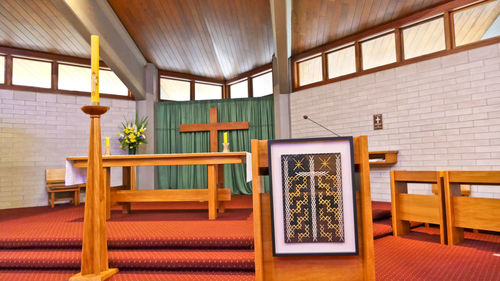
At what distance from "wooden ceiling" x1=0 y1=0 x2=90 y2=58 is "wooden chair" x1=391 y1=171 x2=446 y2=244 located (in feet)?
17.9

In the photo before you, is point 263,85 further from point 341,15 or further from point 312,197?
point 312,197

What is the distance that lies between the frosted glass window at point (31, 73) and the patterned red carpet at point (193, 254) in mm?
3852

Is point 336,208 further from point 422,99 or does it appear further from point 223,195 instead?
point 422,99

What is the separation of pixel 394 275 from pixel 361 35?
4.65 m

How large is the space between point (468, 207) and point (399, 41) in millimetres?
3288

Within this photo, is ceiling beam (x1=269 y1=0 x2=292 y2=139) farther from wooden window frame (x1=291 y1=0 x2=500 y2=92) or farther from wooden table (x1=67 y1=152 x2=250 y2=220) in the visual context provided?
wooden table (x1=67 y1=152 x2=250 y2=220)

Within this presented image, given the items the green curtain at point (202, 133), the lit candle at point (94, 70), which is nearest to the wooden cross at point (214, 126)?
the green curtain at point (202, 133)

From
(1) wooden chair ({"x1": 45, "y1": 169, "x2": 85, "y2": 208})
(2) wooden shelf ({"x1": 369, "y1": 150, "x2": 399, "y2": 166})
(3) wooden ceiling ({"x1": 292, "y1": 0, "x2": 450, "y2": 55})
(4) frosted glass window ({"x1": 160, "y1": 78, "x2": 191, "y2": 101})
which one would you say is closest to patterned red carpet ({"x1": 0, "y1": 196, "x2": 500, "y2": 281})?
(2) wooden shelf ({"x1": 369, "y1": 150, "x2": 399, "y2": 166})

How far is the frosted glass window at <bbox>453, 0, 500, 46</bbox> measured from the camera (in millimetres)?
4309

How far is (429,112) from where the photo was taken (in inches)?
190

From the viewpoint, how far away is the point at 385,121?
17.5 ft

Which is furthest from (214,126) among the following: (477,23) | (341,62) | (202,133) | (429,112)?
(477,23)

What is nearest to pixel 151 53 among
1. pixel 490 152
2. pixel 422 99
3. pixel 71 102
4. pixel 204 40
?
pixel 204 40

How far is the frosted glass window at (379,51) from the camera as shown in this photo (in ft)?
17.8
